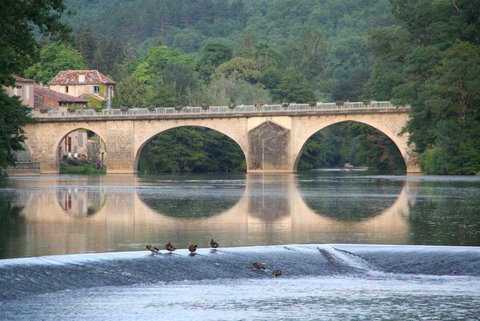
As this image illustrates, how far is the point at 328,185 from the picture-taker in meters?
67.9

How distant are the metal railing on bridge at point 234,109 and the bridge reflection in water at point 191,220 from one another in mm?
32940

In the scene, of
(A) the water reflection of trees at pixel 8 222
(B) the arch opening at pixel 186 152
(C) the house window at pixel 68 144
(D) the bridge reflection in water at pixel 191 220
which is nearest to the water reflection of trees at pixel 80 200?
(D) the bridge reflection in water at pixel 191 220

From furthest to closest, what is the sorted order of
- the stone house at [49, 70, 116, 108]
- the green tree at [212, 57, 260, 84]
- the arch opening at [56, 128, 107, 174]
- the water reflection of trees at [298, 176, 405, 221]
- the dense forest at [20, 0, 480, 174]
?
1. the green tree at [212, 57, 260, 84]
2. the stone house at [49, 70, 116, 108]
3. the arch opening at [56, 128, 107, 174]
4. the dense forest at [20, 0, 480, 174]
5. the water reflection of trees at [298, 176, 405, 221]

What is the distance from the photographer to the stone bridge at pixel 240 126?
91.4m

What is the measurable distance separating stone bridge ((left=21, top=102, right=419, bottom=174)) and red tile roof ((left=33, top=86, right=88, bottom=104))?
434 inches

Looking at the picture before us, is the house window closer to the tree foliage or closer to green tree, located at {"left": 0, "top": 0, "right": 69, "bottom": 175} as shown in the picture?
the tree foliage

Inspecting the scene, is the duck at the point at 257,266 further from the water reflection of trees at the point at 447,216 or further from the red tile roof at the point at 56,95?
the red tile roof at the point at 56,95

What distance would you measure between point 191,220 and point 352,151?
280ft

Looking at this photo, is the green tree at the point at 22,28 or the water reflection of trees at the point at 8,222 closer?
the green tree at the point at 22,28

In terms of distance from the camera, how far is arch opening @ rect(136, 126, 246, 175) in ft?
339

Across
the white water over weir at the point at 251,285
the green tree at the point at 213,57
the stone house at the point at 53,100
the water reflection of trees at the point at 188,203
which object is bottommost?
the white water over weir at the point at 251,285

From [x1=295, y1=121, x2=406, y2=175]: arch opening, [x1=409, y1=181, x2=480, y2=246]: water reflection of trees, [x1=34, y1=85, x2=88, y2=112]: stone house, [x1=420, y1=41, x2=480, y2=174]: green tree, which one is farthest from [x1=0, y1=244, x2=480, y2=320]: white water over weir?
[x1=34, y1=85, x2=88, y2=112]: stone house

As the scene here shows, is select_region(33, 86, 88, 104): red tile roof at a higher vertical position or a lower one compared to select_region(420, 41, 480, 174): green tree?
higher

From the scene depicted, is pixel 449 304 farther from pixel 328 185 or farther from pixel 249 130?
pixel 249 130
